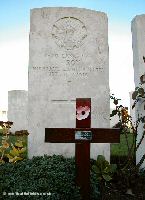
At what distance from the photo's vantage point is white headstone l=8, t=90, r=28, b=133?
1312cm

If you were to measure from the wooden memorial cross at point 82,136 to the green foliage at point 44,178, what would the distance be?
25 centimetres

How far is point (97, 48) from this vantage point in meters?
5.47

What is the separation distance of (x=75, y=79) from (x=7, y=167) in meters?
1.78

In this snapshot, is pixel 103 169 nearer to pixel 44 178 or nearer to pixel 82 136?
pixel 44 178

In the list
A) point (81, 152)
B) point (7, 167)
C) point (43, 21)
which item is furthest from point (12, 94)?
point (81, 152)

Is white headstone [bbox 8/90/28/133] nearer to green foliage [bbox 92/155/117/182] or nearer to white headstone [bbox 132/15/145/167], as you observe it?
white headstone [bbox 132/15/145/167]

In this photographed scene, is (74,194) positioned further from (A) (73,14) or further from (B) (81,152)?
(A) (73,14)

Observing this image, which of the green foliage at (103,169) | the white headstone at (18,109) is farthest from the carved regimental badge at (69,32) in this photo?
the white headstone at (18,109)

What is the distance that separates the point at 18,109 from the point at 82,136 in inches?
382

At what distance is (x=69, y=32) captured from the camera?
5500mm

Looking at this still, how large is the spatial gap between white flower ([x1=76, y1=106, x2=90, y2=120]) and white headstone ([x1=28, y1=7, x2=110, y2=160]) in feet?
5.05

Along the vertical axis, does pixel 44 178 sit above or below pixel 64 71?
below

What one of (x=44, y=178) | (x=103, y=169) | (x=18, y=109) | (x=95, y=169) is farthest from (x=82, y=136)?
(x=18, y=109)

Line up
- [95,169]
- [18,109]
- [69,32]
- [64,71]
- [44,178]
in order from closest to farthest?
[44,178], [95,169], [64,71], [69,32], [18,109]
